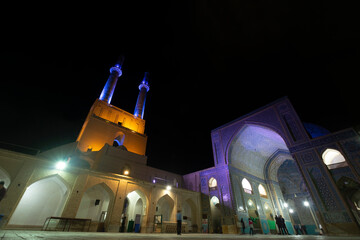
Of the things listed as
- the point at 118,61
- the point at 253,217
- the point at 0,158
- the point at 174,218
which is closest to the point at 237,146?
the point at 253,217

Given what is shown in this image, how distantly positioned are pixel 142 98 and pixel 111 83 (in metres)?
5.40

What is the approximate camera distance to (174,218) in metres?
13.8

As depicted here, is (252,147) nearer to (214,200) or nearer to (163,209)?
(214,200)

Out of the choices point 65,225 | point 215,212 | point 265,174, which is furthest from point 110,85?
point 265,174

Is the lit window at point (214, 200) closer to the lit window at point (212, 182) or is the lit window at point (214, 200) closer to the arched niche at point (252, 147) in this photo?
the lit window at point (212, 182)

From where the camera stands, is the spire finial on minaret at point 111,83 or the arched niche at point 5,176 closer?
the arched niche at point 5,176

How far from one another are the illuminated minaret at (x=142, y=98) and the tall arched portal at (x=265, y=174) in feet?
47.5

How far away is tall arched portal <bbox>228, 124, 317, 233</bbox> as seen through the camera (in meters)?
17.0

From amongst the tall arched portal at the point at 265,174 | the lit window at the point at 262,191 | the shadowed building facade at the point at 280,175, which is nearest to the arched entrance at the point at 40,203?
the shadowed building facade at the point at 280,175

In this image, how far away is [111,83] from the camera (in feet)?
77.2

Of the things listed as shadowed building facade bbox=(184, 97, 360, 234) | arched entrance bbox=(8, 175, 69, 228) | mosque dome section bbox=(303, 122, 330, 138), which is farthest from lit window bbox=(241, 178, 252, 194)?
arched entrance bbox=(8, 175, 69, 228)

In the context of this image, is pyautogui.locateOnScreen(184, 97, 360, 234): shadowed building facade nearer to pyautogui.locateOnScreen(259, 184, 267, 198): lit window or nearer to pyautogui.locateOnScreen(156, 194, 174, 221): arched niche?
pyautogui.locateOnScreen(259, 184, 267, 198): lit window

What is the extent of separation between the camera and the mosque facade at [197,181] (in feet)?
31.0

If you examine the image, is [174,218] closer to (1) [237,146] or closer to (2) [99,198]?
(2) [99,198]
